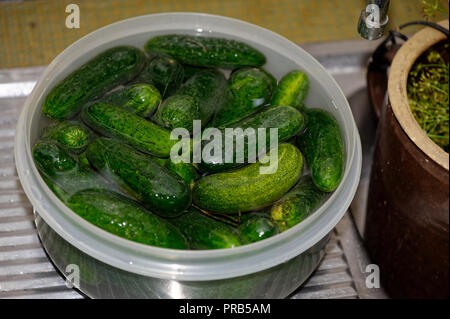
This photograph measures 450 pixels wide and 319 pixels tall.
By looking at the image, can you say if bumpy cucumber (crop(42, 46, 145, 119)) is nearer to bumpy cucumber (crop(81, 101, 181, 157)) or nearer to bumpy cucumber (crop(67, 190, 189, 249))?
bumpy cucumber (crop(81, 101, 181, 157))

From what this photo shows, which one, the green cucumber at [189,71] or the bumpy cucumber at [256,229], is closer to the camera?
the bumpy cucumber at [256,229]

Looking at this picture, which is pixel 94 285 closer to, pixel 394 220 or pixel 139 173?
pixel 139 173

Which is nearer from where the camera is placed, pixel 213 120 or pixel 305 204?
pixel 305 204

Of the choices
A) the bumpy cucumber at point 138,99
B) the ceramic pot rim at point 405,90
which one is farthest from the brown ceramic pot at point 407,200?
the bumpy cucumber at point 138,99

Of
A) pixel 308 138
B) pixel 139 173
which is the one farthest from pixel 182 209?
pixel 308 138

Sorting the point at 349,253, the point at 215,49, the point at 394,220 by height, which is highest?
the point at 215,49

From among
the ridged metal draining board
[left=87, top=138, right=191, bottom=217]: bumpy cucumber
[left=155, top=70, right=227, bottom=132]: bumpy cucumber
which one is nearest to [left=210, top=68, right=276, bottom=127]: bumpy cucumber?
[left=155, top=70, right=227, bottom=132]: bumpy cucumber

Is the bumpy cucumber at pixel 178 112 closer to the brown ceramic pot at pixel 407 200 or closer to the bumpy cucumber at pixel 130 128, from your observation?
the bumpy cucumber at pixel 130 128
